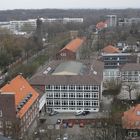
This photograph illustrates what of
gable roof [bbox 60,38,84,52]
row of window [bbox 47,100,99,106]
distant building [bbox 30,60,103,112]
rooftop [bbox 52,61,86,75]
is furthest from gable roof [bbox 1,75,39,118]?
gable roof [bbox 60,38,84,52]

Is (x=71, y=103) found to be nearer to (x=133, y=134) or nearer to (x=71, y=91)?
(x=71, y=91)

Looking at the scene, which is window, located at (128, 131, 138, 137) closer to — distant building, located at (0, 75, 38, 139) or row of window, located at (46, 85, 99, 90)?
row of window, located at (46, 85, 99, 90)

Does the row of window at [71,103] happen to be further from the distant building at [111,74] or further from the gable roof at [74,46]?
the gable roof at [74,46]

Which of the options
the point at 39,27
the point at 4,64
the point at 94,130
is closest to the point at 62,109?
the point at 94,130

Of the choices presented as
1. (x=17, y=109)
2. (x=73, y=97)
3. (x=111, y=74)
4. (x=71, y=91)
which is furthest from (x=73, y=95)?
(x=111, y=74)

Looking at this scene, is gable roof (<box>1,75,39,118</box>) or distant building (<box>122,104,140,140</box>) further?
gable roof (<box>1,75,39,118</box>)

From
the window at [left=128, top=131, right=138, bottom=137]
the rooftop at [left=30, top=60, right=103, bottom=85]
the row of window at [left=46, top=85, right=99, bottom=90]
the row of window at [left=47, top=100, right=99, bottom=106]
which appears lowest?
the window at [left=128, top=131, right=138, bottom=137]

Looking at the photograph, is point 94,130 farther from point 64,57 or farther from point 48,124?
point 64,57

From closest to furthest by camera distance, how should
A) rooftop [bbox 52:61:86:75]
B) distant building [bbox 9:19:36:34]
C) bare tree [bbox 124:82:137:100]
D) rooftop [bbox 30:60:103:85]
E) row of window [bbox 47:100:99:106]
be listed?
rooftop [bbox 30:60:103:85] → row of window [bbox 47:100:99:106] → rooftop [bbox 52:61:86:75] → bare tree [bbox 124:82:137:100] → distant building [bbox 9:19:36:34]

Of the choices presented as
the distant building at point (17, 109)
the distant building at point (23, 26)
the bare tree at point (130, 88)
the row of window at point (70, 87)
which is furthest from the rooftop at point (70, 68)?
the distant building at point (23, 26)
